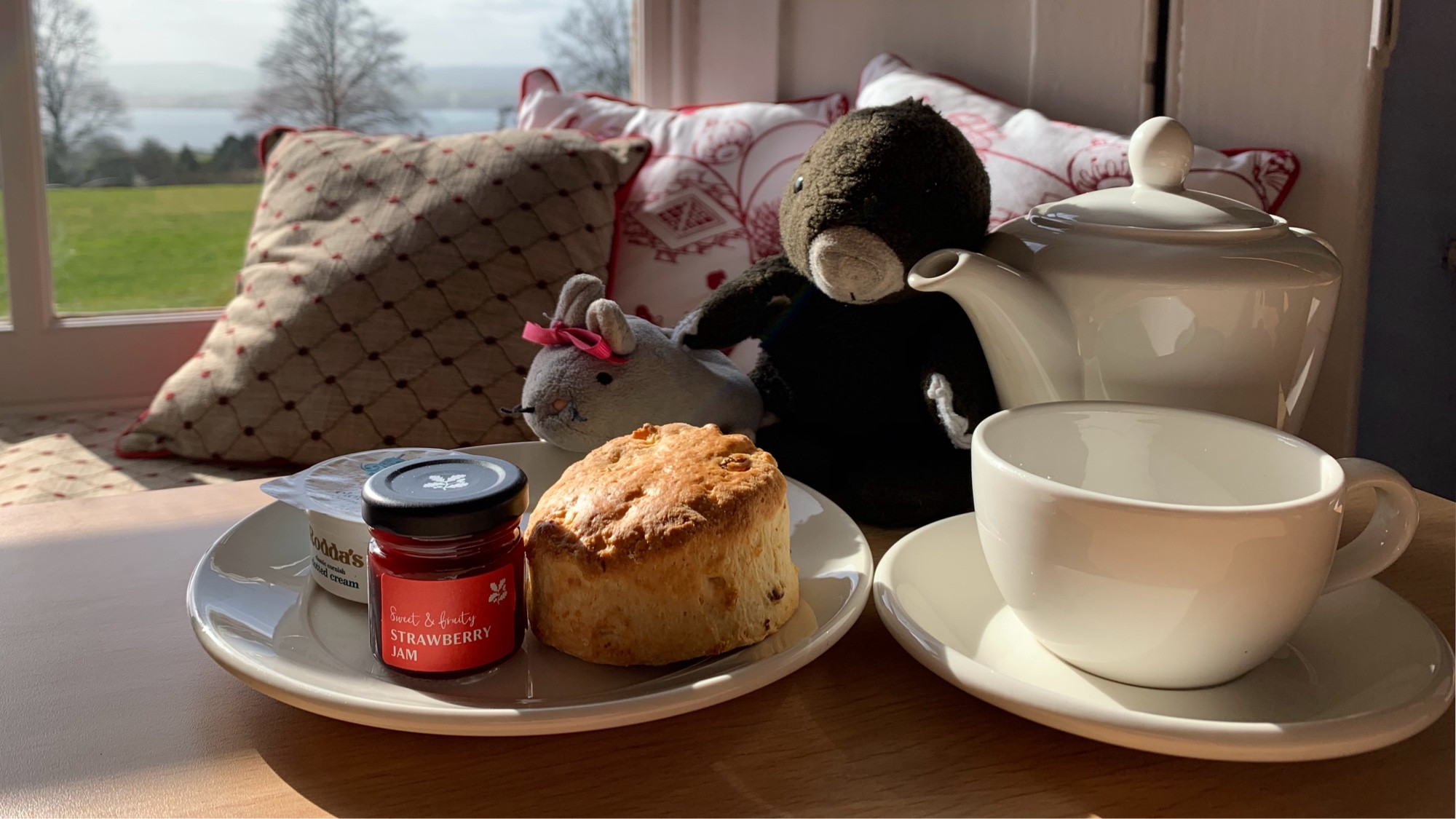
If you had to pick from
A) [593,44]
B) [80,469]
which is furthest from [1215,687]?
[593,44]

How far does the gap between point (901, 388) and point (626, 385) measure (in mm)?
208

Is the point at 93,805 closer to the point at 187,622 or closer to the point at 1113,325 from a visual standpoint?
the point at 187,622

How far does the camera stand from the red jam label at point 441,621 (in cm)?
48

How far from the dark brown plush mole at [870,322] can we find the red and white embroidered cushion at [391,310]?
575 mm

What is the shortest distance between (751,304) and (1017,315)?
228 mm

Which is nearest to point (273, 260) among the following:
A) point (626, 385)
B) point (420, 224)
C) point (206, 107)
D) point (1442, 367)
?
point (420, 224)

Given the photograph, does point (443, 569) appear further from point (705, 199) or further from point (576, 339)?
point (705, 199)

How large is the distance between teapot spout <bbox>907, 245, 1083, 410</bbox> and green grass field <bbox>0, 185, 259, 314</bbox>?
150cm

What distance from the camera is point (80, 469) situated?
1.34 m

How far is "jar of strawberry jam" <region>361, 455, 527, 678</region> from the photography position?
47 cm

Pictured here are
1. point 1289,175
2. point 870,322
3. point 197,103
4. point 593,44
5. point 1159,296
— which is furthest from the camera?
point 593,44

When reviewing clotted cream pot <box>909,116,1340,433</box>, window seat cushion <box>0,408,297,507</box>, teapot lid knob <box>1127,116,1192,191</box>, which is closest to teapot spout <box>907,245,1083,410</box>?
clotted cream pot <box>909,116,1340,433</box>

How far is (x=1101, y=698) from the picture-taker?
0.48 m

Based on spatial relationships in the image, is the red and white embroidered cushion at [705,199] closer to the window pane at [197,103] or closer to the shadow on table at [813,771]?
the window pane at [197,103]
